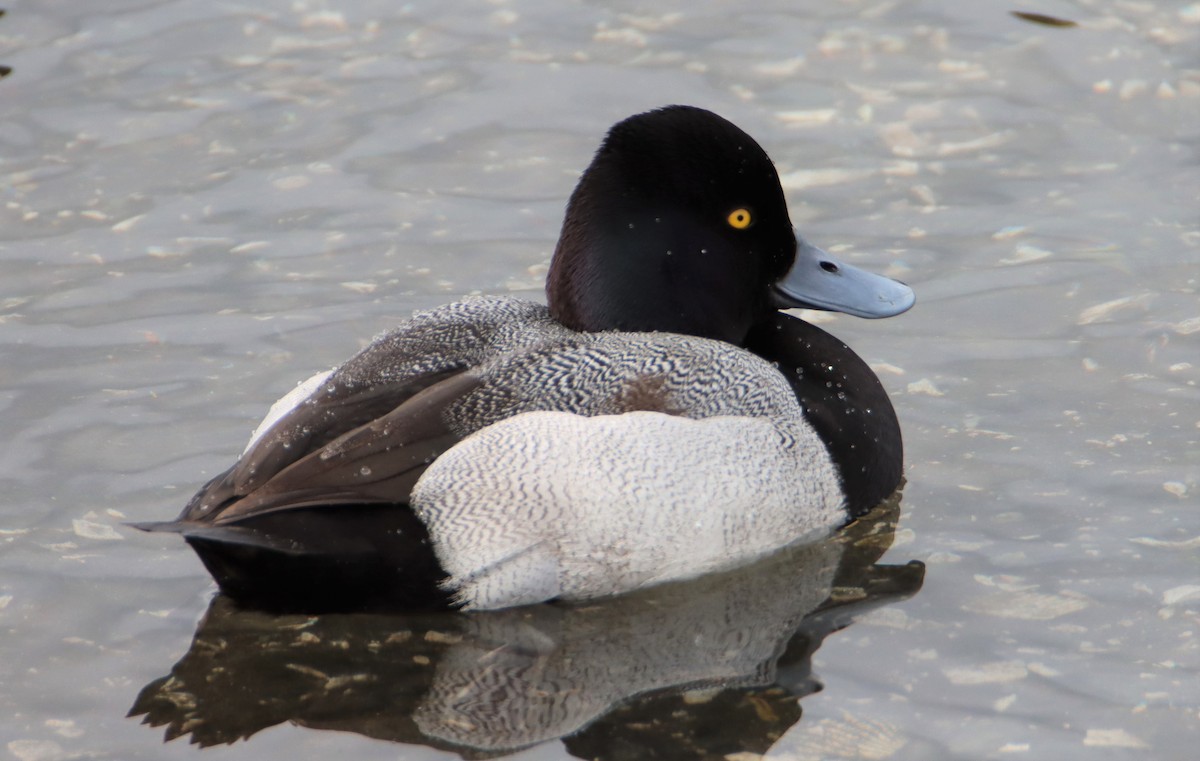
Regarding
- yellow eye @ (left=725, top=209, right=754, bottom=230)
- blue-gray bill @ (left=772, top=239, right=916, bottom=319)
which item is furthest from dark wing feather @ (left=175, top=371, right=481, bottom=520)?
blue-gray bill @ (left=772, top=239, right=916, bottom=319)

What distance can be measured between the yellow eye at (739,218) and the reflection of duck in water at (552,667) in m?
0.99

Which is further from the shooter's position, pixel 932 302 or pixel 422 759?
pixel 932 302

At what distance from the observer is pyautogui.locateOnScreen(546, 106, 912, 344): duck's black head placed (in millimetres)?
4855

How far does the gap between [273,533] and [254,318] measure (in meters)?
2.24

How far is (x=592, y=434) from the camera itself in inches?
172

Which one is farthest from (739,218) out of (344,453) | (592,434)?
(344,453)

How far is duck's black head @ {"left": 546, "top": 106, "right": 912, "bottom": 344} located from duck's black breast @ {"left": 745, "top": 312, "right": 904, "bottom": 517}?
217mm

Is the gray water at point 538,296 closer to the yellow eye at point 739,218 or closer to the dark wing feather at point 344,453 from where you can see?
the dark wing feather at point 344,453

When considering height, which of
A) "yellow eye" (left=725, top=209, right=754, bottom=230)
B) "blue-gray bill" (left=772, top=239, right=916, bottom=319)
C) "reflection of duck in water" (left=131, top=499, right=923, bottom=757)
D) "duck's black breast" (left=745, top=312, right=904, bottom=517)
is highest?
"yellow eye" (left=725, top=209, right=754, bottom=230)

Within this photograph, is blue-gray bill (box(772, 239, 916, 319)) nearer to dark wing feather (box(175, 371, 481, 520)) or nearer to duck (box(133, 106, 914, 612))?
duck (box(133, 106, 914, 612))

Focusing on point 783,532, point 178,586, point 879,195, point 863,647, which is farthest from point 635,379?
point 879,195

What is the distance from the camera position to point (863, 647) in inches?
175

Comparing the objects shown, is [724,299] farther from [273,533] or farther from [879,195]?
[879,195]

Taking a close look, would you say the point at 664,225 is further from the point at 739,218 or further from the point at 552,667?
the point at 552,667
